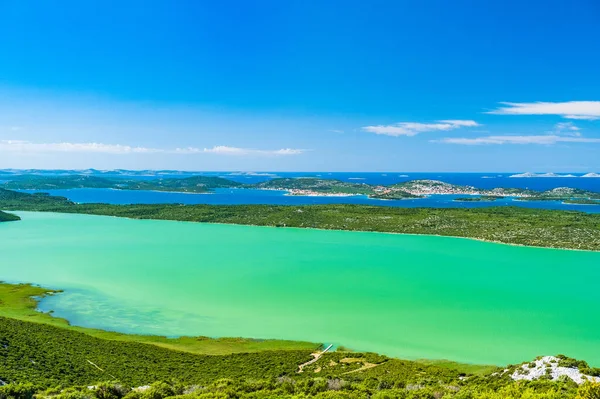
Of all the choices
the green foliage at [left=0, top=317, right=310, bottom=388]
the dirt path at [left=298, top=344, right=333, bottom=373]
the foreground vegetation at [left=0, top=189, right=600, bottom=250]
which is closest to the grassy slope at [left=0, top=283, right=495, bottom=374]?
the dirt path at [left=298, top=344, right=333, bottom=373]

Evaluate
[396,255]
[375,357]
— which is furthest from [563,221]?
[375,357]

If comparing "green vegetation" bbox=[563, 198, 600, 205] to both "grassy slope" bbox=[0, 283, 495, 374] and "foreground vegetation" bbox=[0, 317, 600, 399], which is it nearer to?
"grassy slope" bbox=[0, 283, 495, 374]

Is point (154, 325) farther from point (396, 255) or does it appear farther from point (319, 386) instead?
point (396, 255)

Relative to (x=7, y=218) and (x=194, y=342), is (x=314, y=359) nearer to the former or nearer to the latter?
(x=194, y=342)

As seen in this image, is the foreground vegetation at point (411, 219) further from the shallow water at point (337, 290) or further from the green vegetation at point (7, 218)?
the green vegetation at point (7, 218)

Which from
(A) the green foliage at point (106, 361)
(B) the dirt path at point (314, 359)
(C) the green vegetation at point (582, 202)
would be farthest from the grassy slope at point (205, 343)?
(C) the green vegetation at point (582, 202)

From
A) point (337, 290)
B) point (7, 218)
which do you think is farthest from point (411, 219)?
point (7, 218)

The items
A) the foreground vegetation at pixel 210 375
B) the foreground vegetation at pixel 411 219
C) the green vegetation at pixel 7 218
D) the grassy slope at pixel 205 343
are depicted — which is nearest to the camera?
the foreground vegetation at pixel 210 375
